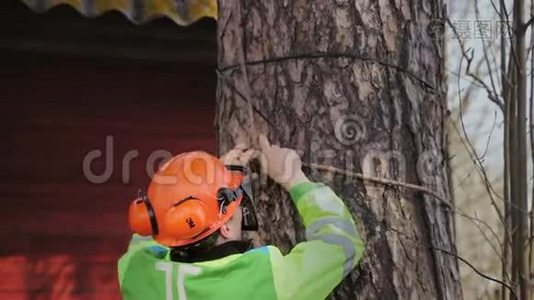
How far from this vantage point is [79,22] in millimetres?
5242

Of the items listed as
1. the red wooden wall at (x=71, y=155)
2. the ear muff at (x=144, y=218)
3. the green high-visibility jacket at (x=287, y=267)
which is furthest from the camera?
the red wooden wall at (x=71, y=155)

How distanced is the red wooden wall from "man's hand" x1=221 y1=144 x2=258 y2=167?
2926mm

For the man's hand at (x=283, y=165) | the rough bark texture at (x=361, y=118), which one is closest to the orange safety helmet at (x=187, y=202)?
the man's hand at (x=283, y=165)

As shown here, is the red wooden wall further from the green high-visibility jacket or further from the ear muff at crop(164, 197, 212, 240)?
the ear muff at crop(164, 197, 212, 240)

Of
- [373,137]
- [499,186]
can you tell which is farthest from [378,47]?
[499,186]

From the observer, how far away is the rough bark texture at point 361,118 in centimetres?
262

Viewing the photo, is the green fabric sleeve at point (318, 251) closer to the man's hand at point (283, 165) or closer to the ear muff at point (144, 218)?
the man's hand at point (283, 165)

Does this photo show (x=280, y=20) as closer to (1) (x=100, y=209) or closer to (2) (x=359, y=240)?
(2) (x=359, y=240)

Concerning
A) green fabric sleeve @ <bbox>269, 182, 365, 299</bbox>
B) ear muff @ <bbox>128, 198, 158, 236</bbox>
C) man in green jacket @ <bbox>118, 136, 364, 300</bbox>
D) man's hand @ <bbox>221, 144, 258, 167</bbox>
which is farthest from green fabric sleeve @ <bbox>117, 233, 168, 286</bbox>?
green fabric sleeve @ <bbox>269, 182, 365, 299</bbox>

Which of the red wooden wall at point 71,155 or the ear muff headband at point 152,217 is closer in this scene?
the ear muff headband at point 152,217

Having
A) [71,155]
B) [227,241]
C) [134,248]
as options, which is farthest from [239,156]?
[71,155]

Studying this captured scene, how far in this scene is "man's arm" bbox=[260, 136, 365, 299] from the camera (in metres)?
2.36

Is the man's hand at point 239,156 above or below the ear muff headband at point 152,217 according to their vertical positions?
above

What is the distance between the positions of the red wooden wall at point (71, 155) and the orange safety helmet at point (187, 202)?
303 centimetres
